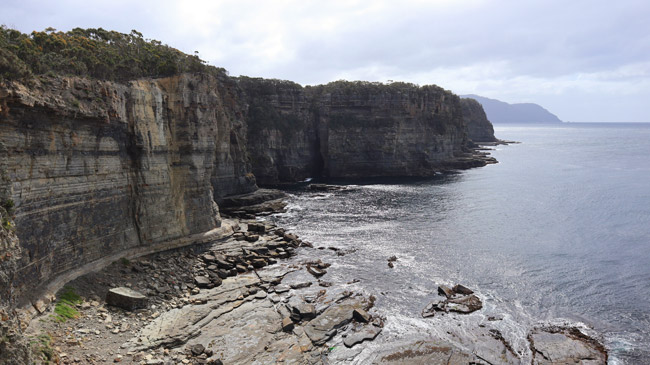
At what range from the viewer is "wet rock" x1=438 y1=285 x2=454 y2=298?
2980 centimetres

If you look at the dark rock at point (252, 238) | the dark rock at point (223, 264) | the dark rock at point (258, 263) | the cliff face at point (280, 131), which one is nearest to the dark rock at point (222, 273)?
the dark rock at point (223, 264)

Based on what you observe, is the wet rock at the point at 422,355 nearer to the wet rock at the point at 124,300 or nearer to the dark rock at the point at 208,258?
the wet rock at the point at 124,300

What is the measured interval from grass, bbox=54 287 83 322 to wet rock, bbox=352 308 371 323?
53.1 ft

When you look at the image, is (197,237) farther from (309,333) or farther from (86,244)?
(309,333)

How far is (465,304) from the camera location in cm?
2831

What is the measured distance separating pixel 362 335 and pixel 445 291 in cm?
946

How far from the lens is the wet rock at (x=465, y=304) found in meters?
27.6

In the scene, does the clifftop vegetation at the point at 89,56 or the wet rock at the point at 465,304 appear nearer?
the clifftop vegetation at the point at 89,56

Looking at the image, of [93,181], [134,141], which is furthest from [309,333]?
[134,141]

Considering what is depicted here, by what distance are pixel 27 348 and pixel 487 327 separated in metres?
24.4

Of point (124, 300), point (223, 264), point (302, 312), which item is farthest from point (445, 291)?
point (124, 300)

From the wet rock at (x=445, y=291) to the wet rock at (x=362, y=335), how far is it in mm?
7819

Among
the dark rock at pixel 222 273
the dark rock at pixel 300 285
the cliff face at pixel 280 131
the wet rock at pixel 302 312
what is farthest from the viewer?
the cliff face at pixel 280 131

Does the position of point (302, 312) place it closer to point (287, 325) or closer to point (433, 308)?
point (287, 325)
